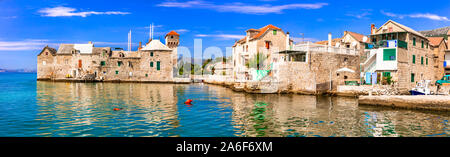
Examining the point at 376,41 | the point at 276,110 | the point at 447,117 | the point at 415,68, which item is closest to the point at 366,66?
the point at 376,41

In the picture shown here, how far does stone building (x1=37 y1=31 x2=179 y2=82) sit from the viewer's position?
195 ft

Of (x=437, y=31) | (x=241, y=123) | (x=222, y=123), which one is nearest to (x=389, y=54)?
(x=241, y=123)

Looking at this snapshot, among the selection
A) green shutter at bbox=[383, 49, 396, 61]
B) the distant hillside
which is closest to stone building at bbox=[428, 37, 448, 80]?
green shutter at bbox=[383, 49, 396, 61]

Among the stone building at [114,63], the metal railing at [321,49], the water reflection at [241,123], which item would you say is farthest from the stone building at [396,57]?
the stone building at [114,63]

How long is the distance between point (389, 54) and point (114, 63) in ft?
167

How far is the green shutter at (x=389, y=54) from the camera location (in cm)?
3041

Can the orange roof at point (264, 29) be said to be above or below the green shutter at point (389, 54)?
above

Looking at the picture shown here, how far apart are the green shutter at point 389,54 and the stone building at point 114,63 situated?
40.3 m

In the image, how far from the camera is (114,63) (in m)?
60.8

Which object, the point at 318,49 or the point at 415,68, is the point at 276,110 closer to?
the point at 318,49

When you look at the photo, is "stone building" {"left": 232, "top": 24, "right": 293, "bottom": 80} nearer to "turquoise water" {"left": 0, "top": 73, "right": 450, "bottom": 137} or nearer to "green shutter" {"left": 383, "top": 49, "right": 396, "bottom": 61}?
"green shutter" {"left": 383, "top": 49, "right": 396, "bottom": 61}

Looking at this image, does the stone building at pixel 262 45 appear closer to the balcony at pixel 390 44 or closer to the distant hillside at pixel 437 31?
the balcony at pixel 390 44

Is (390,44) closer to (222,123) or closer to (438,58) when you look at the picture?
(438,58)
